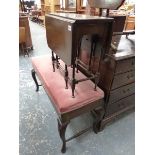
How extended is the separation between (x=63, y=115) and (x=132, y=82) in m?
0.82

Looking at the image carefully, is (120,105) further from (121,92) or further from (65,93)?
(65,93)

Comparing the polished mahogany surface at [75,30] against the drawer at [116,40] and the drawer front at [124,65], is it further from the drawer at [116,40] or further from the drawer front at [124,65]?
the drawer at [116,40]

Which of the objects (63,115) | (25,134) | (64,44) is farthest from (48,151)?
(64,44)

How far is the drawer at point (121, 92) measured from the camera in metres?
1.45

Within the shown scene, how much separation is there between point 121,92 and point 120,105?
0.20 m

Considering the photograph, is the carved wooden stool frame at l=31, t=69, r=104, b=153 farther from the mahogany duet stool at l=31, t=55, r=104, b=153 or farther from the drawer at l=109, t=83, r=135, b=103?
the drawer at l=109, t=83, r=135, b=103

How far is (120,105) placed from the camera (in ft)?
5.39

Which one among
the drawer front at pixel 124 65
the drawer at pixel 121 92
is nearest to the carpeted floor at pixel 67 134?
the drawer at pixel 121 92

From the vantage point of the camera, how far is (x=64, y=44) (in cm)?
111

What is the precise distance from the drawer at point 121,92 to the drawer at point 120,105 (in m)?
0.06

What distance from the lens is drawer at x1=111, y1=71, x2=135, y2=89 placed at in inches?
53.4

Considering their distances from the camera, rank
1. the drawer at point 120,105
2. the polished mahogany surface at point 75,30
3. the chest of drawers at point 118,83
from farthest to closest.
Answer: the drawer at point 120,105
the chest of drawers at point 118,83
the polished mahogany surface at point 75,30

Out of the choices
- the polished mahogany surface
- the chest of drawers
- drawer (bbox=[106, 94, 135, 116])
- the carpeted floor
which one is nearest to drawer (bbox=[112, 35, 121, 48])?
the chest of drawers
